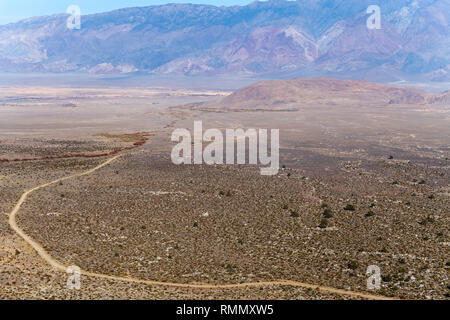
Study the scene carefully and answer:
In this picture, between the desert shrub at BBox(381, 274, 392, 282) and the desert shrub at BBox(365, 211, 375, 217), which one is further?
the desert shrub at BBox(365, 211, 375, 217)

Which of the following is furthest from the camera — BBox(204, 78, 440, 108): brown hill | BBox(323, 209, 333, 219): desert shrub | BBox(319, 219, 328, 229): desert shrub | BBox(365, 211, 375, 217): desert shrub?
BBox(204, 78, 440, 108): brown hill

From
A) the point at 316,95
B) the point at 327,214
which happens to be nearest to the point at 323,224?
the point at 327,214

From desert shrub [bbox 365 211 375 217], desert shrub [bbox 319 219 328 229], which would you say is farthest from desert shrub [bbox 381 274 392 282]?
desert shrub [bbox 365 211 375 217]

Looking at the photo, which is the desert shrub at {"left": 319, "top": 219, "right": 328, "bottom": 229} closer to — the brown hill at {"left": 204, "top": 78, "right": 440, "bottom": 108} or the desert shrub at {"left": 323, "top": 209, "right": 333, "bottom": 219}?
the desert shrub at {"left": 323, "top": 209, "right": 333, "bottom": 219}

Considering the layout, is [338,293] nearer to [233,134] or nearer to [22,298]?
[22,298]

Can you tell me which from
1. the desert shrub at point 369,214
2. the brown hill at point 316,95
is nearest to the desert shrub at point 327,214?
the desert shrub at point 369,214

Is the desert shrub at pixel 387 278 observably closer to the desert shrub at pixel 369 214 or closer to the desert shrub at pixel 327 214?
the desert shrub at pixel 327 214

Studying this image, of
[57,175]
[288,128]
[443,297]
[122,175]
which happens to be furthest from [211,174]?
[288,128]

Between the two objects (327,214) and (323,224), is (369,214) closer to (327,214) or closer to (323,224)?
(327,214)

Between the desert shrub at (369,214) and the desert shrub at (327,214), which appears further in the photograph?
the desert shrub at (369,214)
